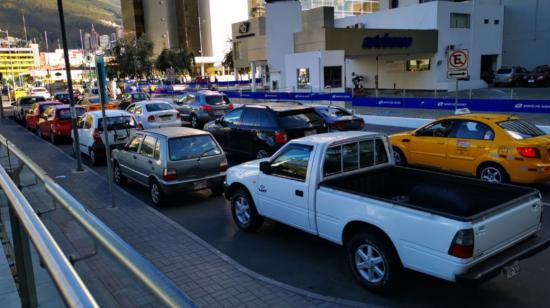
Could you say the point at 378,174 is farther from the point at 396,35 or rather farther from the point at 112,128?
the point at 396,35

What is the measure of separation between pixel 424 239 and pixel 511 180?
5762mm

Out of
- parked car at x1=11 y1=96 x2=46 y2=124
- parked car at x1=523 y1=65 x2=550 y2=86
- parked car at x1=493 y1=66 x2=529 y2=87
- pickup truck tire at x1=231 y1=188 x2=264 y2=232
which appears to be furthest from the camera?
parked car at x1=493 y1=66 x2=529 y2=87

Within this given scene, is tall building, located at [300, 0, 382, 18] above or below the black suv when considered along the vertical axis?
above

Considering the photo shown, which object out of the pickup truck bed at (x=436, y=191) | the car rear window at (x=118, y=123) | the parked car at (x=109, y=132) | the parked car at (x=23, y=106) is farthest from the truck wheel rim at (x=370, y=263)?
the parked car at (x=23, y=106)

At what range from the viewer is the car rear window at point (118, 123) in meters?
14.3

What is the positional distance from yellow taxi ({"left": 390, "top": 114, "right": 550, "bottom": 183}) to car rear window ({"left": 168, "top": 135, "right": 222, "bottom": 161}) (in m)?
5.13

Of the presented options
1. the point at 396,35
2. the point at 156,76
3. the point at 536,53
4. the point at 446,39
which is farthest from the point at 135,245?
the point at 156,76

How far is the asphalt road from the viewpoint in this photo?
209 inches

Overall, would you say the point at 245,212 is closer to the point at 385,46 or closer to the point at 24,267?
the point at 24,267

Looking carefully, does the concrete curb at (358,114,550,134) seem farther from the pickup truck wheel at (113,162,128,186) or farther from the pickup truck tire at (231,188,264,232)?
the pickup truck tire at (231,188,264,232)

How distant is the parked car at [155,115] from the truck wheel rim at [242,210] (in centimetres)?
1204

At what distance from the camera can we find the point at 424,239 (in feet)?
15.6

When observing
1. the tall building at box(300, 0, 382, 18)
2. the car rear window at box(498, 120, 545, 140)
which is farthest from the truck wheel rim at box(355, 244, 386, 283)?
the tall building at box(300, 0, 382, 18)

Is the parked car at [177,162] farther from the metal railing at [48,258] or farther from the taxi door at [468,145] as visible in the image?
the metal railing at [48,258]
